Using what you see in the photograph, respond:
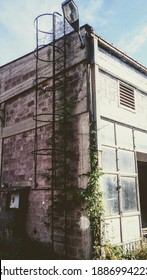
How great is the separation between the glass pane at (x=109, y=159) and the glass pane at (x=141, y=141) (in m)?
1.36

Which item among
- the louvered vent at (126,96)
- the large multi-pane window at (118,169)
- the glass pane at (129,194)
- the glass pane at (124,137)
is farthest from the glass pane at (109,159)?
the louvered vent at (126,96)

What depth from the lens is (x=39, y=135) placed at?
7.59 meters

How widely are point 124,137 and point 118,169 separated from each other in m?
1.05

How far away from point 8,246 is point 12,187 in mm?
1803

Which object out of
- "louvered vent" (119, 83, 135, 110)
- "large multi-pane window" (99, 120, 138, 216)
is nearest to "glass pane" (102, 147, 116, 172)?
"large multi-pane window" (99, 120, 138, 216)

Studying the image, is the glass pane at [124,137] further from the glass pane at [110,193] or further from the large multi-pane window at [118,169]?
the glass pane at [110,193]

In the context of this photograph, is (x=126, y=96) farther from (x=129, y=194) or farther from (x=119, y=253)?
(x=119, y=253)

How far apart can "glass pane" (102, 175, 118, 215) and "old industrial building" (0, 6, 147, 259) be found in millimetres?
14

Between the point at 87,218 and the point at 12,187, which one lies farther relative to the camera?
the point at 12,187

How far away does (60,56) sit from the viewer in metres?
7.52

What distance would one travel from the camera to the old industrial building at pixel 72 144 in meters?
6.31

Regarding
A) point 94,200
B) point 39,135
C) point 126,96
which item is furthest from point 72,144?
point 126,96
